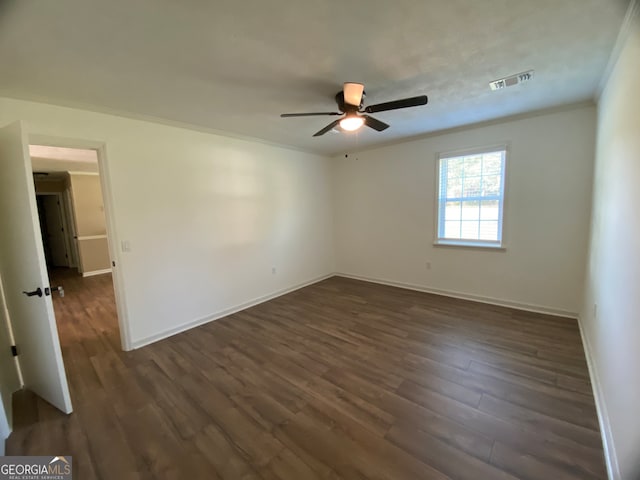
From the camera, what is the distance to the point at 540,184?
343 cm

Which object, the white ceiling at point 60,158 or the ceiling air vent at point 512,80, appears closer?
the ceiling air vent at point 512,80

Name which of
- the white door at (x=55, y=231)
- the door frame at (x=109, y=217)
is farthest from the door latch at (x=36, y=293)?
the white door at (x=55, y=231)

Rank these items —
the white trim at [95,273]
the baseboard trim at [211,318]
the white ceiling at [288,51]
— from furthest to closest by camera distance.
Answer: the white trim at [95,273] < the baseboard trim at [211,318] < the white ceiling at [288,51]

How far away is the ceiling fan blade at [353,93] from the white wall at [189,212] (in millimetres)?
2114

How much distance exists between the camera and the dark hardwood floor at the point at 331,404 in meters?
1.57

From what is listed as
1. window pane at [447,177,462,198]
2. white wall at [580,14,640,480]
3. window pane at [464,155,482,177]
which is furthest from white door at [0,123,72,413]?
window pane at [464,155,482,177]

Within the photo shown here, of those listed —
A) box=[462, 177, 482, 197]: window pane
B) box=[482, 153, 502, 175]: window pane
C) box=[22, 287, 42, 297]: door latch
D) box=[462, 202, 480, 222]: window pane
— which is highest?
box=[482, 153, 502, 175]: window pane

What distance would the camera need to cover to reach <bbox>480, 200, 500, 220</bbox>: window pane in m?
3.84

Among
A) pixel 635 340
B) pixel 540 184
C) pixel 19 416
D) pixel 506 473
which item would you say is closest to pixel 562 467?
pixel 506 473

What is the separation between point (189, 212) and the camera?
3.39 m

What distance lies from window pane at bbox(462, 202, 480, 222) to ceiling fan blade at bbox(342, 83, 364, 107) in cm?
267

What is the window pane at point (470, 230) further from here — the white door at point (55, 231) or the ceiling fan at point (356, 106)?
the white door at point (55, 231)

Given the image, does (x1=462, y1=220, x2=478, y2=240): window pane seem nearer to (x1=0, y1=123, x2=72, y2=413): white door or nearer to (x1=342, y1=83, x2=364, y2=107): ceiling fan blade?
(x1=342, y1=83, x2=364, y2=107): ceiling fan blade

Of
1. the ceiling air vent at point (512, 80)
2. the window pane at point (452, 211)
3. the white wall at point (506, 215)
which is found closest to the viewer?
the ceiling air vent at point (512, 80)
